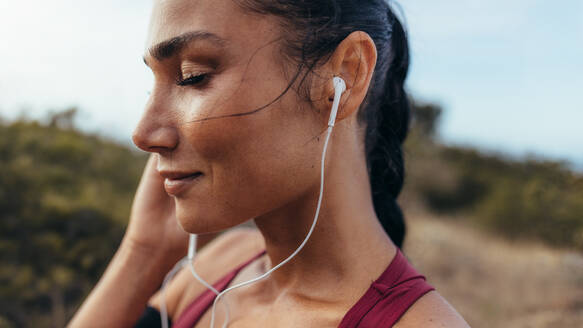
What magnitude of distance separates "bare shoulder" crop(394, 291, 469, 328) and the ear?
0.61m

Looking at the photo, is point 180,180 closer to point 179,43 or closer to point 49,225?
point 179,43

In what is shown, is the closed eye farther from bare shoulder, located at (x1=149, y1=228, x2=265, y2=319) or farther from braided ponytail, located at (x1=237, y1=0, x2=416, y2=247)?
bare shoulder, located at (x1=149, y1=228, x2=265, y2=319)

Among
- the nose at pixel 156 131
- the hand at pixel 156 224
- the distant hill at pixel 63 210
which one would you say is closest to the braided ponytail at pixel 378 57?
the distant hill at pixel 63 210

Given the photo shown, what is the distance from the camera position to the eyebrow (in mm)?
1365

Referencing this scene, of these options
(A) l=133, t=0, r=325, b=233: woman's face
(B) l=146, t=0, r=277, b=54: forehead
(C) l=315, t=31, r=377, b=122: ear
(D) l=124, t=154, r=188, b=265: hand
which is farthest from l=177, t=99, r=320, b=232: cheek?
(D) l=124, t=154, r=188, b=265: hand

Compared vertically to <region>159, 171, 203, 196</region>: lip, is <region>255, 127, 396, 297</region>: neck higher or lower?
lower

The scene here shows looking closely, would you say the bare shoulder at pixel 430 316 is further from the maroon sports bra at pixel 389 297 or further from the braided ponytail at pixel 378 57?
the braided ponytail at pixel 378 57

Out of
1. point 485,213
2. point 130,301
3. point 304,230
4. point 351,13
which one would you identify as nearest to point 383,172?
point 304,230

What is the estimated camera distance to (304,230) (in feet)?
5.47

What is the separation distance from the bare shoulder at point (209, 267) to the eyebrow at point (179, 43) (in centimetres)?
108


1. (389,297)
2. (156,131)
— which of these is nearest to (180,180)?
(156,131)

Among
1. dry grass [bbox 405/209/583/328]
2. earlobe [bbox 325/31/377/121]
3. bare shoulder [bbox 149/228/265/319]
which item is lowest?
dry grass [bbox 405/209/583/328]

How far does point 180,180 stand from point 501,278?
7.91 meters

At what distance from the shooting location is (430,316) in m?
1.39
